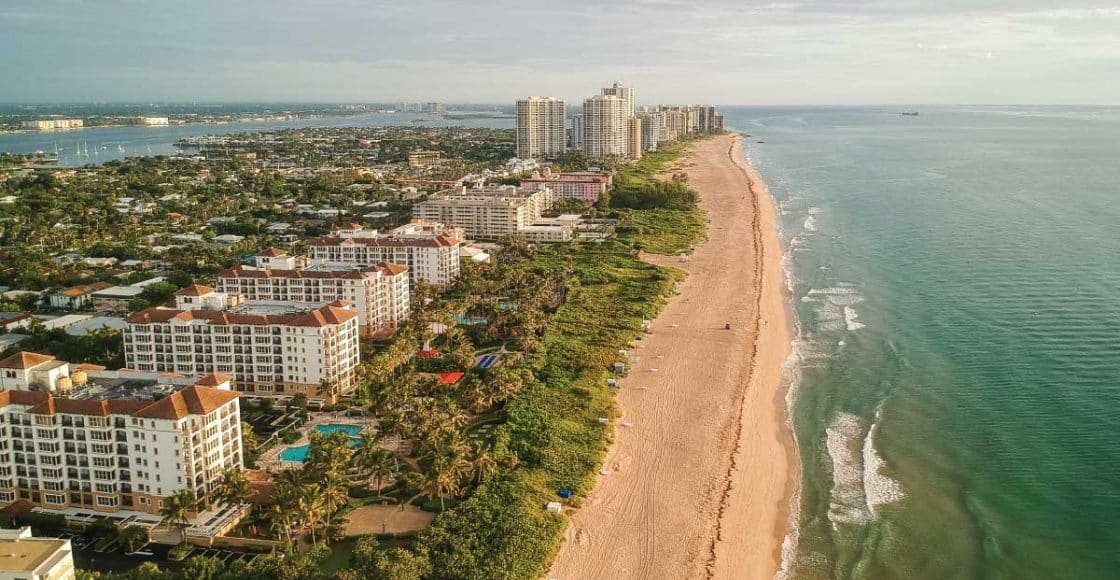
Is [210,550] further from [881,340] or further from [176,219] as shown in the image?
[176,219]

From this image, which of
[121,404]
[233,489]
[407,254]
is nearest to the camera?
[233,489]

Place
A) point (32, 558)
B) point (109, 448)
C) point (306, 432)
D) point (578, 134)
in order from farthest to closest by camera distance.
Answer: point (578, 134) → point (306, 432) → point (109, 448) → point (32, 558)

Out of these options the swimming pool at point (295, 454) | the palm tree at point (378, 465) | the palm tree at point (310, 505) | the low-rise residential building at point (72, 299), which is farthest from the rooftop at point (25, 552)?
the low-rise residential building at point (72, 299)

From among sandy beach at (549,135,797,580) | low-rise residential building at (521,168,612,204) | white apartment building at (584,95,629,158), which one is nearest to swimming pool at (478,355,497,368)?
sandy beach at (549,135,797,580)

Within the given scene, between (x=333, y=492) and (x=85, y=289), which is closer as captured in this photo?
(x=333, y=492)

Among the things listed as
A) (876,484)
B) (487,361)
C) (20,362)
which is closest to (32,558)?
(20,362)

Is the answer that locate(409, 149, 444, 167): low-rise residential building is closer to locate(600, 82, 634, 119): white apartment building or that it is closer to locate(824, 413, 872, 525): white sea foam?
locate(600, 82, 634, 119): white apartment building

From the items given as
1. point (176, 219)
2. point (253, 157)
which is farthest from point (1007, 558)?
point (253, 157)

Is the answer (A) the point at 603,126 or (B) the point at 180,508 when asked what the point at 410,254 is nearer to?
(B) the point at 180,508
